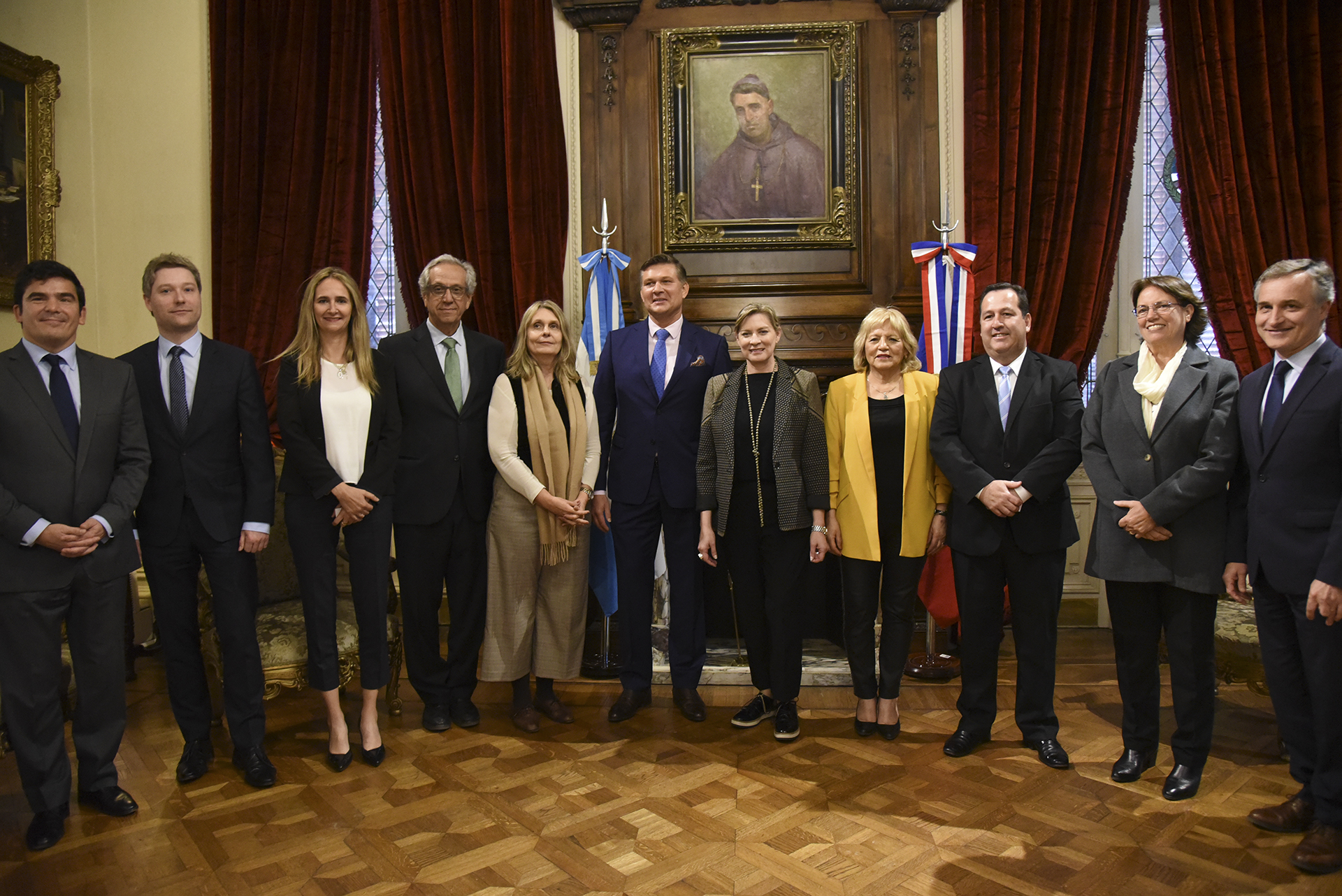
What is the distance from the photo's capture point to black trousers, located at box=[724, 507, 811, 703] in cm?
301

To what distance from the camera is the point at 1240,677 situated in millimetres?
3023

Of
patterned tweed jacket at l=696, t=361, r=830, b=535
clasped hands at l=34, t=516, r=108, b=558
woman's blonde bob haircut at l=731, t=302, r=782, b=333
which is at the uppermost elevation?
woman's blonde bob haircut at l=731, t=302, r=782, b=333

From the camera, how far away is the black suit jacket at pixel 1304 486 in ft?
7.25

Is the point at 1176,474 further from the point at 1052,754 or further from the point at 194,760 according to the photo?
the point at 194,760

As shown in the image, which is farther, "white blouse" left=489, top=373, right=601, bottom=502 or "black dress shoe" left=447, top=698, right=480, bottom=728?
"black dress shoe" left=447, top=698, right=480, bottom=728

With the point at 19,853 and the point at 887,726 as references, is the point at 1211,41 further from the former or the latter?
the point at 19,853

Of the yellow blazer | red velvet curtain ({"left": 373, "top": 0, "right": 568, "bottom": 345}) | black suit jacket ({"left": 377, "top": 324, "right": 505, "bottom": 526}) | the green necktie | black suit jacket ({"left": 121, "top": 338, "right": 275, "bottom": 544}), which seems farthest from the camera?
red velvet curtain ({"left": 373, "top": 0, "right": 568, "bottom": 345})

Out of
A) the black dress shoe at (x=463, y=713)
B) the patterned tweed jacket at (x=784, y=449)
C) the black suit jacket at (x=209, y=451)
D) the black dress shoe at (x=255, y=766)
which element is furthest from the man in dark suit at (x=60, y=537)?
the patterned tweed jacket at (x=784, y=449)

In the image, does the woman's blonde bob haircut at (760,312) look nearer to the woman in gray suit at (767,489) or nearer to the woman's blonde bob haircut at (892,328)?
the woman in gray suit at (767,489)

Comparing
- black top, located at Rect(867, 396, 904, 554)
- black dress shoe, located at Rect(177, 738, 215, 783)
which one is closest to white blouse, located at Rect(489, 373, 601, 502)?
black top, located at Rect(867, 396, 904, 554)

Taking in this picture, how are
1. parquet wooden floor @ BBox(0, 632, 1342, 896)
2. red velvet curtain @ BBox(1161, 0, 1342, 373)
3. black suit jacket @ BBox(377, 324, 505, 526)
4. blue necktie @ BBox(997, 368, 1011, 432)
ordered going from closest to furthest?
parquet wooden floor @ BBox(0, 632, 1342, 896) < blue necktie @ BBox(997, 368, 1011, 432) < black suit jacket @ BBox(377, 324, 505, 526) < red velvet curtain @ BBox(1161, 0, 1342, 373)

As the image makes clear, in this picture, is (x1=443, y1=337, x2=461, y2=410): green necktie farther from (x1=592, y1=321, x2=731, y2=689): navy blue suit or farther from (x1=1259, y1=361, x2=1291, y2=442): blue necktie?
(x1=1259, y1=361, x2=1291, y2=442): blue necktie

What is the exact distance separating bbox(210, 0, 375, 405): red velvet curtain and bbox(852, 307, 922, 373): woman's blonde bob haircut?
9.23ft

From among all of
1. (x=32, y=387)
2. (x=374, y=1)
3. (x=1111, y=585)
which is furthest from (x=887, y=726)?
(x=374, y=1)
